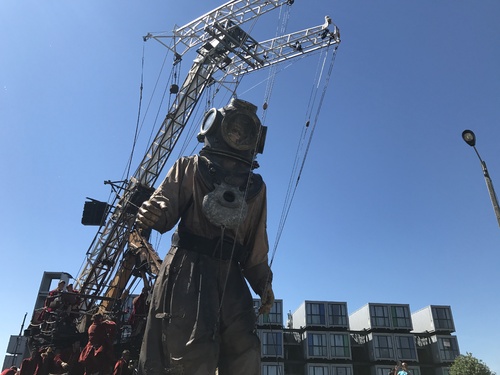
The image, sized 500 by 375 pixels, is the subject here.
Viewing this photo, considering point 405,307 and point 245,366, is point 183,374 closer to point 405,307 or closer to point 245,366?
point 245,366

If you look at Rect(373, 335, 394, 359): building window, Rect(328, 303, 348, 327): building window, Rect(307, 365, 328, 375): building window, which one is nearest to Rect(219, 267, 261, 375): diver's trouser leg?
Rect(307, 365, 328, 375): building window

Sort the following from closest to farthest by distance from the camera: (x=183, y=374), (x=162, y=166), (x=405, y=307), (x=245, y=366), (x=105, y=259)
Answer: (x=183, y=374) → (x=245, y=366) → (x=105, y=259) → (x=162, y=166) → (x=405, y=307)

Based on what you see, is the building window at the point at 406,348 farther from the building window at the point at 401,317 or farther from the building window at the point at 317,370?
the building window at the point at 317,370

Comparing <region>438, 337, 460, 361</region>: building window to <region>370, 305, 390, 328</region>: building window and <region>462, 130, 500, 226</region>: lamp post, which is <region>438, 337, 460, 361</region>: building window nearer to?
<region>370, 305, 390, 328</region>: building window

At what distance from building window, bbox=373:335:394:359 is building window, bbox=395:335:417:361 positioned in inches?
33.8

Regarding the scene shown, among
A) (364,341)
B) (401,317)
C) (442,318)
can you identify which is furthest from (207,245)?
(442,318)

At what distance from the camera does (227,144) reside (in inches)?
189

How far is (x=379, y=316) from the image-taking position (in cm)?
4788

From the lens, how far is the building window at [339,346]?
45.3 meters

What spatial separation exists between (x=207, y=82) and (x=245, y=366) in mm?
20571

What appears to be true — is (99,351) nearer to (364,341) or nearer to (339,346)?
(339,346)

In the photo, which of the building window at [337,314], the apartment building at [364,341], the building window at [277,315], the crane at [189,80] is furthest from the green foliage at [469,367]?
the crane at [189,80]

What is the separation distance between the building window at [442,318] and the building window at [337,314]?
10.1m

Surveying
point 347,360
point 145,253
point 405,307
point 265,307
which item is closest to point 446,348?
point 405,307
